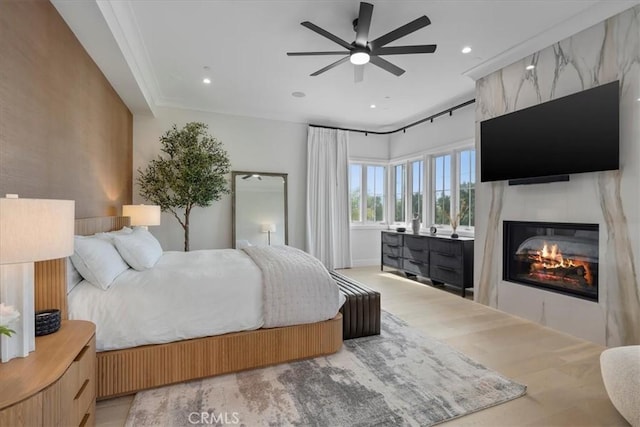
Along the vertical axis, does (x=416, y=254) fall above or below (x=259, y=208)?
below

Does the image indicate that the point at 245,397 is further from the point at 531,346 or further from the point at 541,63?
the point at 541,63

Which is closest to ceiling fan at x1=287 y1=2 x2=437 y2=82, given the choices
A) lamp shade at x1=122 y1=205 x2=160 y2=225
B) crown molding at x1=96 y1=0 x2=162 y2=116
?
crown molding at x1=96 y1=0 x2=162 y2=116

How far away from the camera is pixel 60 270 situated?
5.61 feet

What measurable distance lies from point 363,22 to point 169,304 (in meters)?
2.57

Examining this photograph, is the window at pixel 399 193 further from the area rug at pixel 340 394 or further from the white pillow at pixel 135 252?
the white pillow at pixel 135 252

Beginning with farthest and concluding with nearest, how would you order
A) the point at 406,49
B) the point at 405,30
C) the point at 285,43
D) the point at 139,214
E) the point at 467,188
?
the point at 467,188 → the point at 139,214 → the point at 285,43 → the point at 406,49 → the point at 405,30

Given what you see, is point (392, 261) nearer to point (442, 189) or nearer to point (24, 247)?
point (442, 189)

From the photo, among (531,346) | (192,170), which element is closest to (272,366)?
(531,346)

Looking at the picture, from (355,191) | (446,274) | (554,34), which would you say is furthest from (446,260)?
(554,34)

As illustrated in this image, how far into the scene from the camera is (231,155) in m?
5.40

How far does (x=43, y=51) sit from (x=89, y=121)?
0.95 metres

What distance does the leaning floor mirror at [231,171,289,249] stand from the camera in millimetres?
5406

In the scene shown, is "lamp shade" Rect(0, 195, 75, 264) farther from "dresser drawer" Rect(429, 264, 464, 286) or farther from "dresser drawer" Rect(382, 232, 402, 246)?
"dresser drawer" Rect(382, 232, 402, 246)

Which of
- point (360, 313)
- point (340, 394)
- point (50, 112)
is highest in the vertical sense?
point (50, 112)
